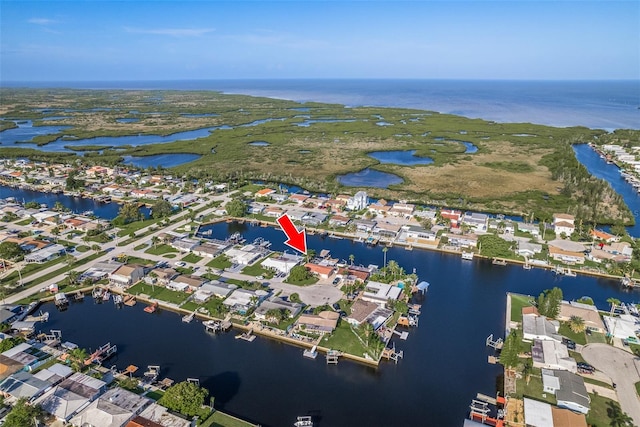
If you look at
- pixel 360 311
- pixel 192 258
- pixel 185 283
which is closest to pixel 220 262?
pixel 192 258

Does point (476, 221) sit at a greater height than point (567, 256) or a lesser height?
greater

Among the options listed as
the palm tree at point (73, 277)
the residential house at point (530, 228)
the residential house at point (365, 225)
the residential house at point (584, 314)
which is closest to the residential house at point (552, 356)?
the residential house at point (584, 314)

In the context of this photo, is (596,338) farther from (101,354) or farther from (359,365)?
(101,354)

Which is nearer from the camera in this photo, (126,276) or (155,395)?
(155,395)

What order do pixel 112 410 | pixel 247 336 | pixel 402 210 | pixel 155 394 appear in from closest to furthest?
1. pixel 112 410
2. pixel 155 394
3. pixel 247 336
4. pixel 402 210

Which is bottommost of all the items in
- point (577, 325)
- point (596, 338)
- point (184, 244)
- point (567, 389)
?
point (596, 338)

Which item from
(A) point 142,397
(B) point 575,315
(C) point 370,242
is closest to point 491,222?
(C) point 370,242

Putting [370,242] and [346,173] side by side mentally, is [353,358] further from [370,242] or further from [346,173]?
[346,173]
